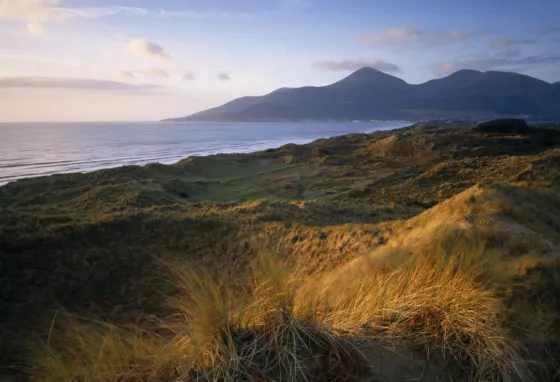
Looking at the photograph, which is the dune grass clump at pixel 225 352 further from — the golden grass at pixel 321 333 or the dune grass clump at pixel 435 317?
the dune grass clump at pixel 435 317

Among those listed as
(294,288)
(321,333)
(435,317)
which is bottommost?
(435,317)

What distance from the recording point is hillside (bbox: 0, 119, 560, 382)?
3.05 meters

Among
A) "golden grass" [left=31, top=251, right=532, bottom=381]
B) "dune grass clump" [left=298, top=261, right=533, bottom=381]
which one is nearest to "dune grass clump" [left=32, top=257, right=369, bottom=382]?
"golden grass" [left=31, top=251, right=532, bottom=381]

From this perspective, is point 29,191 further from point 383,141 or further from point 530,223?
point 383,141

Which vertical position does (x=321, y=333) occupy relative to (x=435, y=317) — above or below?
above

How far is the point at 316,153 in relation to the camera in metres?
57.9

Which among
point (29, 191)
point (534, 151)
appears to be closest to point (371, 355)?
point (29, 191)

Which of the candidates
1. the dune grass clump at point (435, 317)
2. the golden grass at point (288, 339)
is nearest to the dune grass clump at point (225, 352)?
the golden grass at point (288, 339)

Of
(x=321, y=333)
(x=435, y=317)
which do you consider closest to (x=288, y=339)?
(x=321, y=333)

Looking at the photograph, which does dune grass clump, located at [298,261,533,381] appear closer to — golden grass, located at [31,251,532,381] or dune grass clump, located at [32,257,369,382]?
golden grass, located at [31,251,532,381]

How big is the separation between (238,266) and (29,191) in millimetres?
30242

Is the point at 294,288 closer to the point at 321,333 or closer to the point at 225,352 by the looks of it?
the point at 321,333

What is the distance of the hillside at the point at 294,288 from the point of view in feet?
10.00

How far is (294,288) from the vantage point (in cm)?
353
